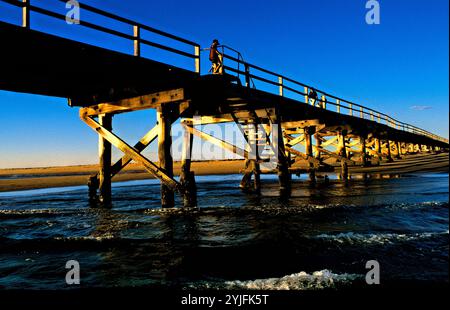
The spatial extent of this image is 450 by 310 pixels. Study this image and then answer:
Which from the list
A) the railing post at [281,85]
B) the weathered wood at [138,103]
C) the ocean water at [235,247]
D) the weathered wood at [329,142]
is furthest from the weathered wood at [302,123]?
the weathered wood at [138,103]

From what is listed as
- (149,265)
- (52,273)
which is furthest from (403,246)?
(52,273)

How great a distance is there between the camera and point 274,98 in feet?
39.2

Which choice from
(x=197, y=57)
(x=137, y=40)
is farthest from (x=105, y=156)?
(x=197, y=57)

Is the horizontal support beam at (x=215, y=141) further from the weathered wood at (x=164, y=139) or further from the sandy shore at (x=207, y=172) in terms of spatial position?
the sandy shore at (x=207, y=172)

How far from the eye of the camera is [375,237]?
5180mm

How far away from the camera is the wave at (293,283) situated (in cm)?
342

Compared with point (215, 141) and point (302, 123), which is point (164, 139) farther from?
point (302, 123)

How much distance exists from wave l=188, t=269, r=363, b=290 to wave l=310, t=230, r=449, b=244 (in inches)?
61.8

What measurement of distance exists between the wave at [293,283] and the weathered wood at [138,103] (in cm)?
538

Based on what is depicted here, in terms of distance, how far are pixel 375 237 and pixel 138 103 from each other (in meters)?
6.92

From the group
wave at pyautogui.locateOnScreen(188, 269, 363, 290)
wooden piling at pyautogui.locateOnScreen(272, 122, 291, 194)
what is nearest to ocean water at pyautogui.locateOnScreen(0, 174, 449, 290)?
wave at pyautogui.locateOnScreen(188, 269, 363, 290)

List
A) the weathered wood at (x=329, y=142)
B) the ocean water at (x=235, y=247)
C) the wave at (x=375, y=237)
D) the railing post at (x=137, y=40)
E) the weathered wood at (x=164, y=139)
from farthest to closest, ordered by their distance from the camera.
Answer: the weathered wood at (x=329, y=142), the weathered wood at (x=164, y=139), the railing post at (x=137, y=40), the wave at (x=375, y=237), the ocean water at (x=235, y=247)

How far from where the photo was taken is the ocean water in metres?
3.76

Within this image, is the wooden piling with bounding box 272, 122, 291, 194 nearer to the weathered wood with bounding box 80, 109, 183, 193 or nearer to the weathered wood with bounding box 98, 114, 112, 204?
the weathered wood with bounding box 80, 109, 183, 193
